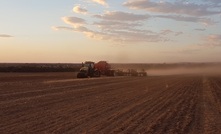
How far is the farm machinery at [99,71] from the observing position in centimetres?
4953

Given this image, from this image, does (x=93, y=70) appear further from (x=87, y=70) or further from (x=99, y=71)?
(x=99, y=71)

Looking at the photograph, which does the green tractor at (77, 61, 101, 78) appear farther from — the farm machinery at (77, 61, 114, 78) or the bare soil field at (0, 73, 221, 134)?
the bare soil field at (0, 73, 221, 134)

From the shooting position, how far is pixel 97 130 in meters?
11.7

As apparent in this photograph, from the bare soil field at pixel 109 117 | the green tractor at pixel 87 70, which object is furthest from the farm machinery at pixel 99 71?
the bare soil field at pixel 109 117

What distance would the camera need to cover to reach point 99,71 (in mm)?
54062

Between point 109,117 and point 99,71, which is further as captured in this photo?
point 99,71

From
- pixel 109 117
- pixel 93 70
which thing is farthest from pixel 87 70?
pixel 109 117

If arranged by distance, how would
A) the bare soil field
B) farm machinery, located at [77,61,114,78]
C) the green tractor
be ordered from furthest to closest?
farm machinery, located at [77,61,114,78] < the green tractor < the bare soil field

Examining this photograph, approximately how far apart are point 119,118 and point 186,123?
224cm

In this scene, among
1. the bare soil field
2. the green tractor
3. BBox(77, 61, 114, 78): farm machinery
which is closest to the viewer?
the bare soil field

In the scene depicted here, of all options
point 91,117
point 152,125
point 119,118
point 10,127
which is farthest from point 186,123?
point 10,127

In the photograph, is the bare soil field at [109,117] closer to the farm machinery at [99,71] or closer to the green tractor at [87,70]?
the green tractor at [87,70]

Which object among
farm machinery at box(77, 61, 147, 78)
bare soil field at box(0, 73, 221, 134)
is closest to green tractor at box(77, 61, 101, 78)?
farm machinery at box(77, 61, 147, 78)

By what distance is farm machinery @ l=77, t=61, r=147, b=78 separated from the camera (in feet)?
163
